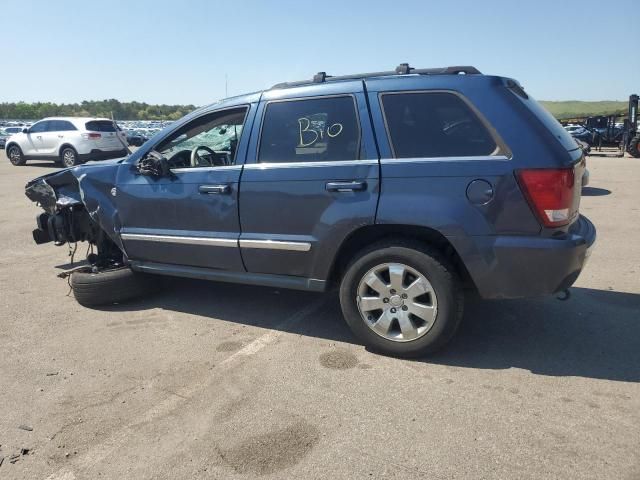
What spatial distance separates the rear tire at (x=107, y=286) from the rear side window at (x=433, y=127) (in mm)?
2827

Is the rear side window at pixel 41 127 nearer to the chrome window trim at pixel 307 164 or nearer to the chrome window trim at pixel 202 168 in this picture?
the chrome window trim at pixel 202 168

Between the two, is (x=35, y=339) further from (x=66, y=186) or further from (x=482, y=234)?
(x=482, y=234)

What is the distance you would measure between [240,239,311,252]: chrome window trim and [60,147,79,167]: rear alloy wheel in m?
16.7

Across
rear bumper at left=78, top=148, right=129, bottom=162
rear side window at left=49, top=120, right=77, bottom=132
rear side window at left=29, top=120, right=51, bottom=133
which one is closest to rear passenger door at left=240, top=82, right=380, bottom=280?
rear bumper at left=78, top=148, right=129, bottom=162

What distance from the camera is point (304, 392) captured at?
323 centimetres

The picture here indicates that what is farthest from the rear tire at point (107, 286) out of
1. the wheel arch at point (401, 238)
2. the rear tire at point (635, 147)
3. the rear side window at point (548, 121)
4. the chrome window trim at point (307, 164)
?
the rear tire at point (635, 147)

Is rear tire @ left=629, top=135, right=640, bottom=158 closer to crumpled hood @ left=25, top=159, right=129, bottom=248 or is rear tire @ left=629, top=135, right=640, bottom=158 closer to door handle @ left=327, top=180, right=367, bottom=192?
door handle @ left=327, top=180, right=367, bottom=192

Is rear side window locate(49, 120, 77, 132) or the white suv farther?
rear side window locate(49, 120, 77, 132)

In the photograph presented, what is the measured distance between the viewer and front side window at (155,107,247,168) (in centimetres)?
430

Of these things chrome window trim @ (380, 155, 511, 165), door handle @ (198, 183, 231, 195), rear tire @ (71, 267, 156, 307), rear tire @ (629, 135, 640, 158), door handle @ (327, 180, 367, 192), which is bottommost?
rear tire @ (71, 267, 156, 307)

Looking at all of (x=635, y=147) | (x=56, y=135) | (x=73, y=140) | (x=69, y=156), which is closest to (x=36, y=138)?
(x=56, y=135)

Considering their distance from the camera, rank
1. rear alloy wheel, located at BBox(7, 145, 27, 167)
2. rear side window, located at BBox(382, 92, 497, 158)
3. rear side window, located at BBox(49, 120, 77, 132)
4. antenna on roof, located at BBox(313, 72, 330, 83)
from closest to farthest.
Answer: rear side window, located at BBox(382, 92, 497, 158) < antenna on roof, located at BBox(313, 72, 330, 83) < rear side window, located at BBox(49, 120, 77, 132) < rear alloy wheel, located at BBox(7, 145, 27, 167)

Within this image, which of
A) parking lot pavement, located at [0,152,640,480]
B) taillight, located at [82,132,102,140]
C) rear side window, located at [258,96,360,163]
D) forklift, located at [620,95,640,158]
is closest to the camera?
parking lot pavement, located at [0,152,640,480]

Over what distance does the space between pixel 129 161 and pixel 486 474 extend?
12.6 ft
